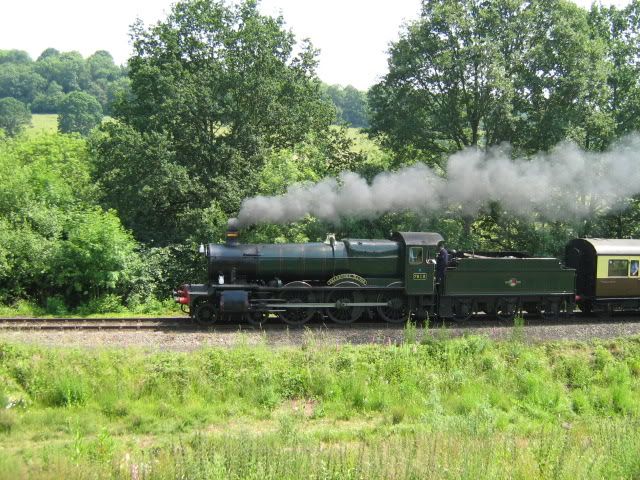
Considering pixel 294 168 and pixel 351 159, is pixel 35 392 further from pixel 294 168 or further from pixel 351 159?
pixel 351 159

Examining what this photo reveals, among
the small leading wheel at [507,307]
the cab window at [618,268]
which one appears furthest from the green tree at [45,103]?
the cab window at [618,268]

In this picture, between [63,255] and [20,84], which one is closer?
[63,255]

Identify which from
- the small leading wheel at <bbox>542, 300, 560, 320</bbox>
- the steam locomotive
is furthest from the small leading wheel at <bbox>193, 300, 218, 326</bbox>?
the small leading wheel at <bbox>542, 300, 560, 320</bbox>

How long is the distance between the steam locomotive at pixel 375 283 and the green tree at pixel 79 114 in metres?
82.3

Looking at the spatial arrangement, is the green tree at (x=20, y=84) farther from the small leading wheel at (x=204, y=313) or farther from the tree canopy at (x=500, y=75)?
the small leading wheel at (x=204, y=313)

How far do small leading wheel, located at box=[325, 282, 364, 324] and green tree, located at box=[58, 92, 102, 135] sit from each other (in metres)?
83.1

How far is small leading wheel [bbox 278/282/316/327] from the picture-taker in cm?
1778

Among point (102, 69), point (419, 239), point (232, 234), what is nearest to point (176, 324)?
point (232, 234)

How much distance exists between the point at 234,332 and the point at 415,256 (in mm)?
Result: 5864

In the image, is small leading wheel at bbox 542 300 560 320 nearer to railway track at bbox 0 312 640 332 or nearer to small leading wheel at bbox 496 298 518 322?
railway track at bbox 0 312 640 332

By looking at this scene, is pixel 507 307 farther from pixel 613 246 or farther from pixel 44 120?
pixel 44 120

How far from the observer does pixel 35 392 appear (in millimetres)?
12250

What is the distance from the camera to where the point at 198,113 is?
Answer: 27391 millimetres

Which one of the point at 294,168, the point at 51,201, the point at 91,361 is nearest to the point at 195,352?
the point at 91,361
